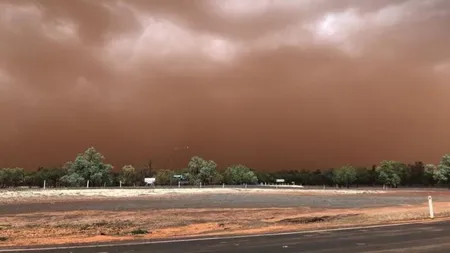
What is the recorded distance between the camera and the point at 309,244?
1780 cm

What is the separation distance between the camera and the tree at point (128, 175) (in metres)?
170

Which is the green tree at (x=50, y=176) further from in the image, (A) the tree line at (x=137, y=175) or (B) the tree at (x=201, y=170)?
(B) the tree at (x=201, y=170)

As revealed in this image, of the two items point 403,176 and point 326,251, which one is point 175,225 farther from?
point 403,176

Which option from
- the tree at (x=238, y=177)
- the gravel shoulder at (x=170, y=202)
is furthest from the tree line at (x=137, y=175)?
the gravel shoulder at (x=170, y=202)

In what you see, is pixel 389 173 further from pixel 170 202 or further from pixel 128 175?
pixel 170 202

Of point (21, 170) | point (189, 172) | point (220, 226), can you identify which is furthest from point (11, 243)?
point (21, 170)

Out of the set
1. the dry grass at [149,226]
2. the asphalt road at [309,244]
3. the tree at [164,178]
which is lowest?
the dry grass at [149,226]

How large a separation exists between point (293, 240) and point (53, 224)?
1809 centimetres

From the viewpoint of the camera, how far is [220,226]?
2684 centimetres

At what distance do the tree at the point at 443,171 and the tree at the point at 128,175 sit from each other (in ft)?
386

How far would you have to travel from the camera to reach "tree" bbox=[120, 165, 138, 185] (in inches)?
6695

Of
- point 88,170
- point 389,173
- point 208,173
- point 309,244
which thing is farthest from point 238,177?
point 309,244

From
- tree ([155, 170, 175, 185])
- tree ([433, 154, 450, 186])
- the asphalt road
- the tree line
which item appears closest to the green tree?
the tree line

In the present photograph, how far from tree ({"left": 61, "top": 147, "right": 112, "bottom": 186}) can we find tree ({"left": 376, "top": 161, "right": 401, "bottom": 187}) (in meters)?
113
